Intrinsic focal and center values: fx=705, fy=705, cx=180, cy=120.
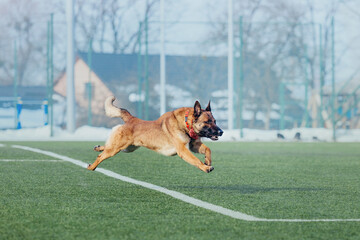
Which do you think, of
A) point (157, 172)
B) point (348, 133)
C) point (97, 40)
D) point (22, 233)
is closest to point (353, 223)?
point (22, 233)

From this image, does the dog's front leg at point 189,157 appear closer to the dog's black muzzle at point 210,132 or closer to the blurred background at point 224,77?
the dog's black muzzle at point 210,132

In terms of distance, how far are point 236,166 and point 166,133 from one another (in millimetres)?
4034

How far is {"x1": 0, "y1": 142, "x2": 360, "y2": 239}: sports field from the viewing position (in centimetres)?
461

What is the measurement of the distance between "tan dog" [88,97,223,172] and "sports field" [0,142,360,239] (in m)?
0.43

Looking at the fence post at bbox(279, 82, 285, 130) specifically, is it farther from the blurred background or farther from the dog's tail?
the dog's tail

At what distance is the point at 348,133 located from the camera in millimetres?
23094

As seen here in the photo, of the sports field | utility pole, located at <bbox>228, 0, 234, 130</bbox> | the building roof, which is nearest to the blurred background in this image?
utility pole, located at <bbox>228, 0, 234, 130</bbox>

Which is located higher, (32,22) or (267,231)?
(32,22)

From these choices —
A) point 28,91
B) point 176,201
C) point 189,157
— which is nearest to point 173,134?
point 189,157

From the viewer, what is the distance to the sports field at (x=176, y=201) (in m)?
4.61

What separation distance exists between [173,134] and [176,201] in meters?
0.81

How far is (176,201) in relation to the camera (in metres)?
6.21

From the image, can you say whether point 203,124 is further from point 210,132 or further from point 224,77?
point 224,77

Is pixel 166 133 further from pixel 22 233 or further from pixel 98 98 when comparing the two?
pixel 98 98
